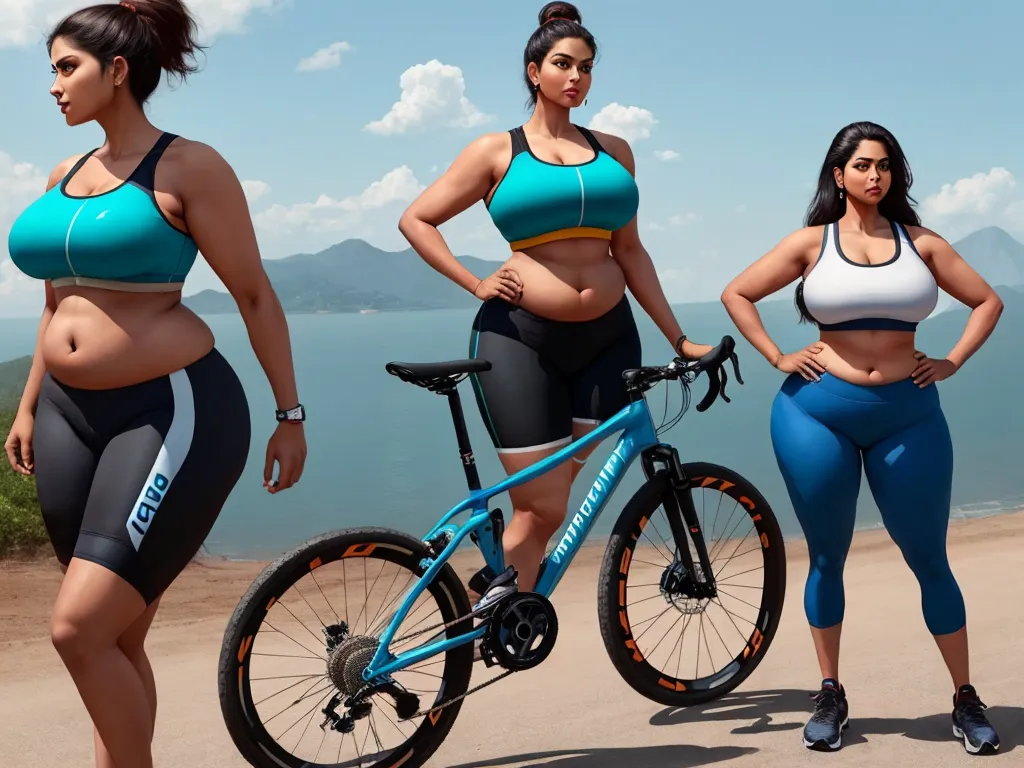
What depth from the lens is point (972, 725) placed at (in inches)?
172

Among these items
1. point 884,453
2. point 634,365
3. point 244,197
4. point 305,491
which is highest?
point 244,197

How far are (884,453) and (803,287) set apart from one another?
2.18 feet

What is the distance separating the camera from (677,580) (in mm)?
4730

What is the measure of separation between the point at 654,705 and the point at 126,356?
111 inches

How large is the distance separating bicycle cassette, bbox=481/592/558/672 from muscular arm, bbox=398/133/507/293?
3.90 feet

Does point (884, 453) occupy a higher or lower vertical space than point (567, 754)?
higher

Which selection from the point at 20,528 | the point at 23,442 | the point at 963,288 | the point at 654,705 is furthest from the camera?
the point at 20,528

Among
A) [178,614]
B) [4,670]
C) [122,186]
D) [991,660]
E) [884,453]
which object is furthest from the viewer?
[178,614]

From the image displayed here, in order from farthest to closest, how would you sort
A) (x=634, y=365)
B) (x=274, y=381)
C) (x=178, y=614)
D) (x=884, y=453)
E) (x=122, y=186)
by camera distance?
(x=178, y=614) → (x=634, y=365) → (x=884, y=453) → (x=274, y=381) → (x=122, y=186)

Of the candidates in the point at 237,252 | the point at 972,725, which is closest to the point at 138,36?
the point at 237,252

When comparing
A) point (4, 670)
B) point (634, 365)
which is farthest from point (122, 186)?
point (4, 670)

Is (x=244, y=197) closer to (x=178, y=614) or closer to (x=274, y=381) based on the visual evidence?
(x=274, y=381)

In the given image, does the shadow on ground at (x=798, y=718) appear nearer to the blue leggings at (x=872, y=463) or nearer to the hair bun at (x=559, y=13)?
the blue leggings at (x=872, y=463)

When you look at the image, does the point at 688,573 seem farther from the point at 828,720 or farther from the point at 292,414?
the point at 292,414
